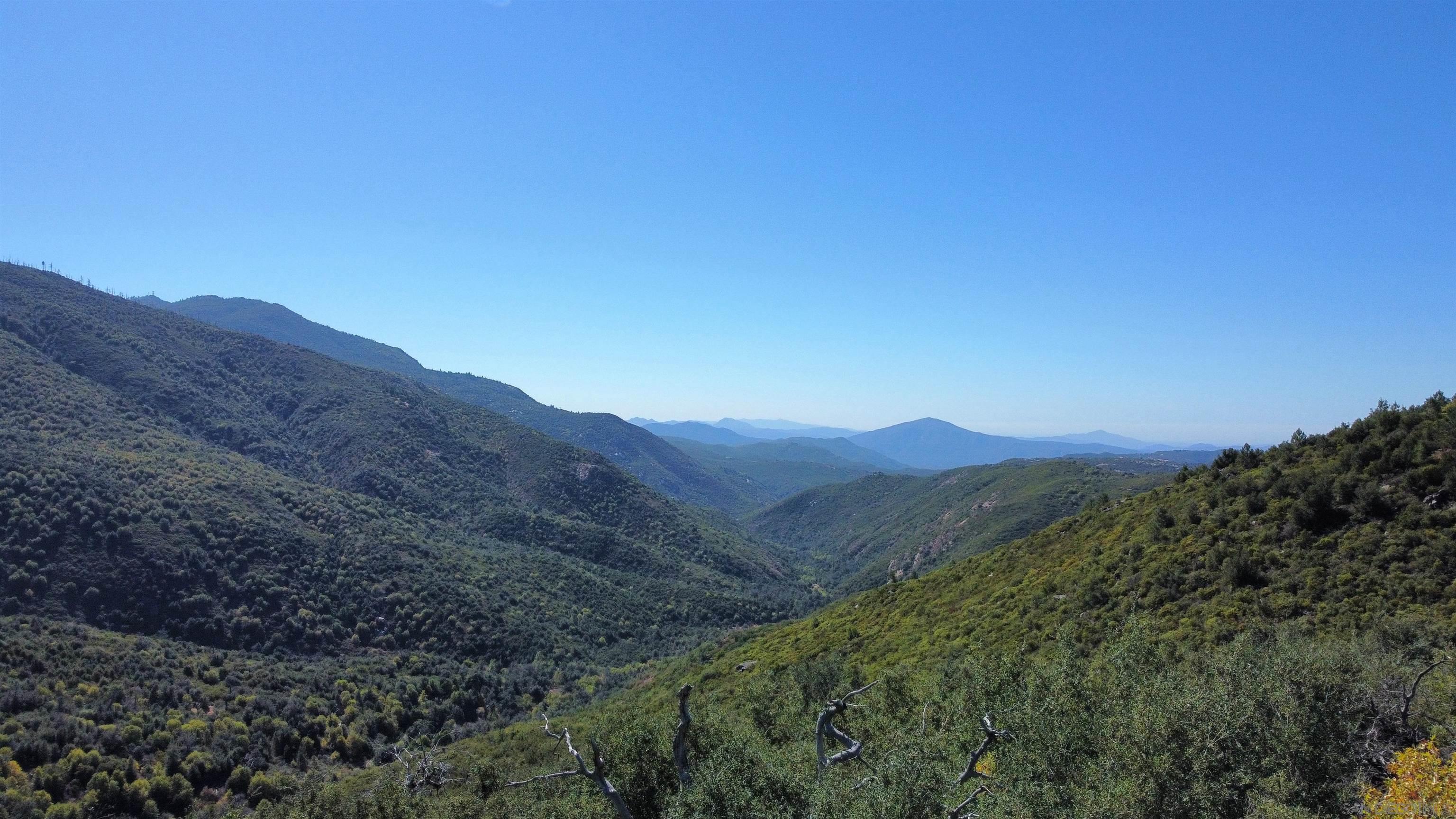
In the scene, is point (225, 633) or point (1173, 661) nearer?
point (1173, 661)

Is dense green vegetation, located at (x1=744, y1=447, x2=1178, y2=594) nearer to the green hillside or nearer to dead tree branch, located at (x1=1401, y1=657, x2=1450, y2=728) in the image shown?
the green hillside

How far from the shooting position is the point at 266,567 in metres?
71.9

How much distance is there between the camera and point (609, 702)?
5644 centimetres

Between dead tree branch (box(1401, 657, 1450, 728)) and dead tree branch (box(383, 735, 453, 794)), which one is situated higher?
dead tree branch (box(1401, 657, 1450, 728))

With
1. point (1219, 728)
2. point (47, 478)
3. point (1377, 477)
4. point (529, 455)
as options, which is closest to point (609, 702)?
point (1219, 728)

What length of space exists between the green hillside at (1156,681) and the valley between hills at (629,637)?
0.45ft

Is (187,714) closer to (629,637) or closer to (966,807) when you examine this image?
(629,637)

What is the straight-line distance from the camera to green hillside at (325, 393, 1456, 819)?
1250 cm

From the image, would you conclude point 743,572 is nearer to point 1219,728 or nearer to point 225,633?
point 225,633

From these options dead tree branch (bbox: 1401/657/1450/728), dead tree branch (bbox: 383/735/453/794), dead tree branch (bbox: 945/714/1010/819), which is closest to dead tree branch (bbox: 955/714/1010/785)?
dead tree branch (bbox: 945/714/1010/819)

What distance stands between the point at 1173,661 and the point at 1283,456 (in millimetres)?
22847

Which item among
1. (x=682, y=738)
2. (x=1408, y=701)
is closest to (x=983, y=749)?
(x=682, y=738)

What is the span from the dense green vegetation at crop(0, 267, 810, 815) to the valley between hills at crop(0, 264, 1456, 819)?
1.37 feet

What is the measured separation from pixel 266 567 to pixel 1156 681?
90512 mm
